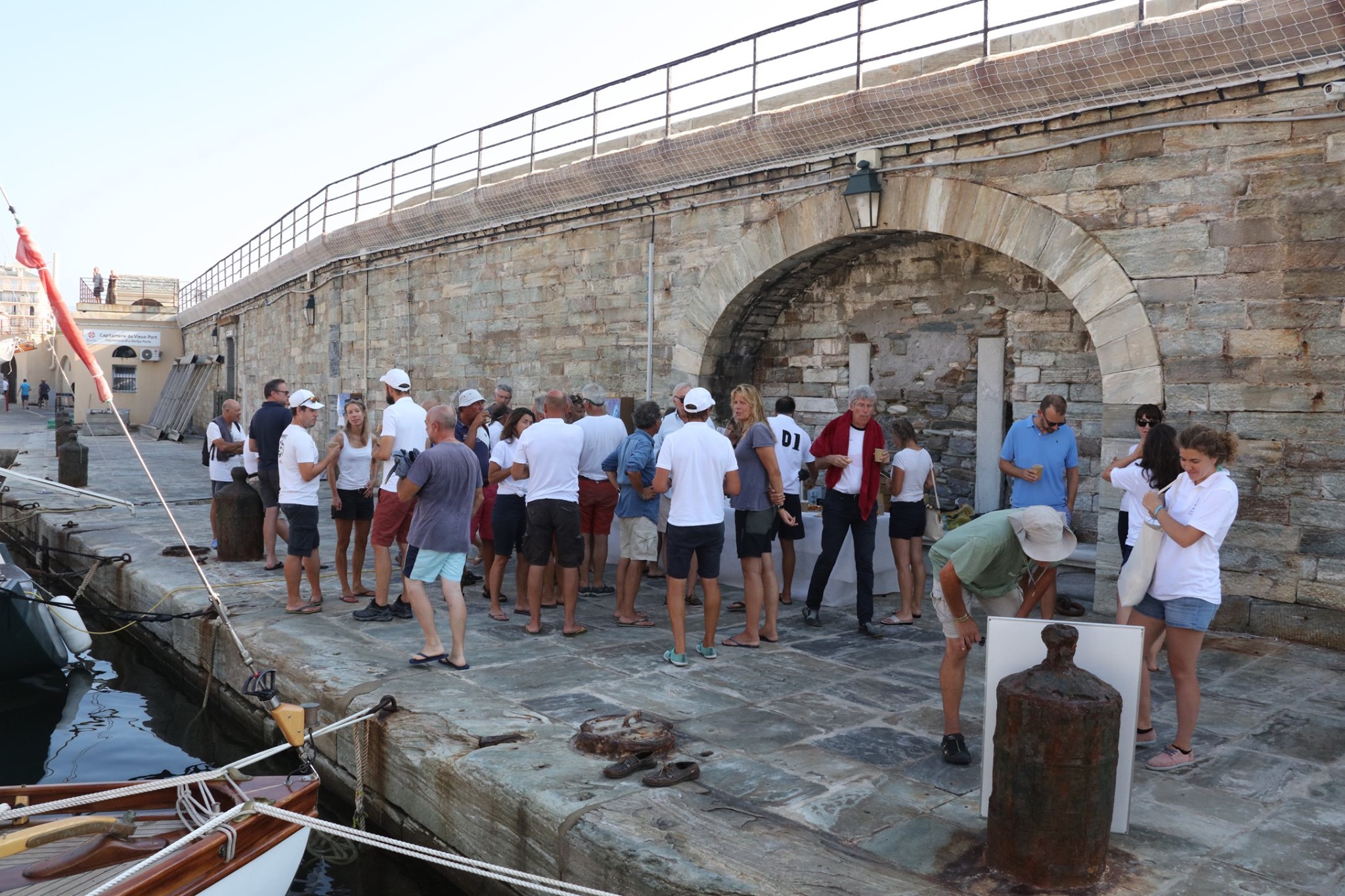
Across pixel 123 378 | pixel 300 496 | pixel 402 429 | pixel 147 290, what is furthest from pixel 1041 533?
pixel 147 290

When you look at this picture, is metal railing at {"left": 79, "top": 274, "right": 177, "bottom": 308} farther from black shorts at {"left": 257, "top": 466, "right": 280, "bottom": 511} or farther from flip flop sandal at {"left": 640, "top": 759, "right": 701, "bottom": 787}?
flip flop sandal at {"left": 640, "top": 759, "right": 701, "bottom": 787}

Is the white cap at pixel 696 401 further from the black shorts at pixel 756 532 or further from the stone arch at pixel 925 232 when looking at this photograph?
the stone arch at pixel 925 232

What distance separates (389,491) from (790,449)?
2.81 metres

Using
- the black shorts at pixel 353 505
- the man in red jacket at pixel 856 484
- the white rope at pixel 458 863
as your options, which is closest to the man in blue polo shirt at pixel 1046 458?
the man in red jacket at pixel 856 484

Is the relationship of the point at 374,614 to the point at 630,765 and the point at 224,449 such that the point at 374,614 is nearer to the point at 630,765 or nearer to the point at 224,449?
the point at 224,449

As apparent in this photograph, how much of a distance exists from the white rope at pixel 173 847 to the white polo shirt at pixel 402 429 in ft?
10.6

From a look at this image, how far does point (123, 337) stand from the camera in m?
33.6

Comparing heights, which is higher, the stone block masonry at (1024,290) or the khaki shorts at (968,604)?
the stone block masonry at (1024,290)

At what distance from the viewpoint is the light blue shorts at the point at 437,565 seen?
5.36 m

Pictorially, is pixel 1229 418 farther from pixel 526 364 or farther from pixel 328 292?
pixel 328 292

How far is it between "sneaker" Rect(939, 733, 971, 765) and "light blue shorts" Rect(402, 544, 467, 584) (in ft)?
8.77

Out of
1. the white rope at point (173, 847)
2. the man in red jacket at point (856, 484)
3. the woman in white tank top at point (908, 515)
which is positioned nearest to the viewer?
the white rope at point (173, 847)

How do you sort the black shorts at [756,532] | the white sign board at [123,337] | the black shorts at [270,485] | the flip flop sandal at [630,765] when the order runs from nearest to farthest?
1. the flip flop sandal at [630,765]
2. the black shorts at [756,532]
3. the black shorts at [270,485]
4. the white sign board at [123,337]

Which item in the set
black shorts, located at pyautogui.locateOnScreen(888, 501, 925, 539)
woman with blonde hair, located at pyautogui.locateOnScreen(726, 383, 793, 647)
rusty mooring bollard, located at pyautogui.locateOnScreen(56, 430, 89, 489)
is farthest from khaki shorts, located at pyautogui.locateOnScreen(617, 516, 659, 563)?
rusty mooring bollard, located at pyautogui.locateOnScreen(56, 430, 89, 489)
